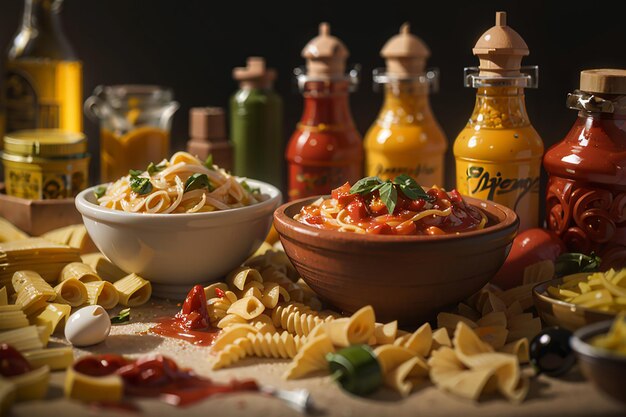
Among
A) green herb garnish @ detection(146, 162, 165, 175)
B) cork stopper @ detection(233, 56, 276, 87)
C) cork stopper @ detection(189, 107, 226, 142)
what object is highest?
cork stopper @ detection(233, 56, 276, 87)

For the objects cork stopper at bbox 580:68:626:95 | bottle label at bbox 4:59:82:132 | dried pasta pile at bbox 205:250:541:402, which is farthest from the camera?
bottle label at bbox 4:59:82:132

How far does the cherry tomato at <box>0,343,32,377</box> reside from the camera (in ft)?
4.61

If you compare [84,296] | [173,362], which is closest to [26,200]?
[84,296]

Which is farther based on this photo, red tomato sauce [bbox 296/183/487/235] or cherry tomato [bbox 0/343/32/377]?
red tomato sauce [bbox 296/183/487/235]

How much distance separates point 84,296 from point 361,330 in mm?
664

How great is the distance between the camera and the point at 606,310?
1500 mm

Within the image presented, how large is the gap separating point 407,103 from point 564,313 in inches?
37.2

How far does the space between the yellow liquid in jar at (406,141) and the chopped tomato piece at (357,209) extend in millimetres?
627

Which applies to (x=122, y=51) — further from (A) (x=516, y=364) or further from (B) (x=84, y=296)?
(A) (x=516, y=364)

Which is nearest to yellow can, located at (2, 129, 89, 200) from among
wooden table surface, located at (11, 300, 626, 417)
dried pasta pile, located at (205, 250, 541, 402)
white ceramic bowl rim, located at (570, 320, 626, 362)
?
dried pasta pile, located at (205, 250, 541, 402)

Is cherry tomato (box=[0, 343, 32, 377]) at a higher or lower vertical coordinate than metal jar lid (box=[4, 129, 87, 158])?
lower

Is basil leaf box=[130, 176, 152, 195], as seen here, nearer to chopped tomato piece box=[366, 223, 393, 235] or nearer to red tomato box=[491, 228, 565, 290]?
chopped tomato piece box=[366, 223, 393, 235]

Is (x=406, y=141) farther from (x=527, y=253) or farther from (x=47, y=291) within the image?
(x=47, y=291)

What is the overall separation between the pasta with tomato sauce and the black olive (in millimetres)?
293
